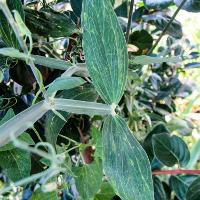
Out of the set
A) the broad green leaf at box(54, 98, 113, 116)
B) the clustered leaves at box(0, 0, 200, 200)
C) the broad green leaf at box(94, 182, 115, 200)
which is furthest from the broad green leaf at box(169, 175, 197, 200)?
the broad green leaf at box(54, 98, 113, 116)

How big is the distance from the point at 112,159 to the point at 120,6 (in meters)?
0.34

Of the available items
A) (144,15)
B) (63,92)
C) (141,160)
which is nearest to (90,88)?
(63,92)

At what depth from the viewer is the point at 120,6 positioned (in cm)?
66

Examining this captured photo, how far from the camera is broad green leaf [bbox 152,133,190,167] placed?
613mm

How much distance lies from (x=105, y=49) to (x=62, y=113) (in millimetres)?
128

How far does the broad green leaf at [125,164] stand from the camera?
0.37 metres

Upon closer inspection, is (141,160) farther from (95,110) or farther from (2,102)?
(2,102)

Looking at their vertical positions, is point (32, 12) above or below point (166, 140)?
above

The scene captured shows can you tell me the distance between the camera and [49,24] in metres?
0.48

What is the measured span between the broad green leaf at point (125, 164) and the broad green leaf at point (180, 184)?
29cm

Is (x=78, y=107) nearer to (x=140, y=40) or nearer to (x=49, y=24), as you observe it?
(x=49, y=24)

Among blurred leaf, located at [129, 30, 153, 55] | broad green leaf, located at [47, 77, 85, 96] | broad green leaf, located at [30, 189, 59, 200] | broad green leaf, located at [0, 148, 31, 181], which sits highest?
broad green leaf, located at [47, 77, 85, 96]

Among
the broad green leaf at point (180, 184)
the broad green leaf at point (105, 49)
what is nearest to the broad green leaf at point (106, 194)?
the broad green leaf at point (180, 184)

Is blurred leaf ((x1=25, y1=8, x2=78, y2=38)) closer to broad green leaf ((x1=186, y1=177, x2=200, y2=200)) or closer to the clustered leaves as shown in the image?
the clustered leaves
